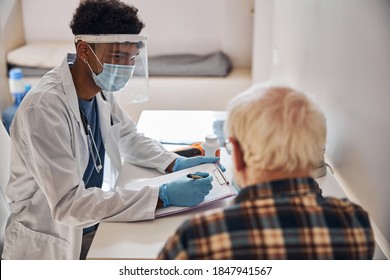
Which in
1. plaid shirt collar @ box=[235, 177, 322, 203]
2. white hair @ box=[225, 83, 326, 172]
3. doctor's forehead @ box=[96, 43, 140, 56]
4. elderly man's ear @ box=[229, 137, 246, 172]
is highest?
doctor's forehead @ box=[96, 43, 140, 56]

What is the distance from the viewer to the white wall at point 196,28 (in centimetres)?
273

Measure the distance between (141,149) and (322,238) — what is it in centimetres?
87

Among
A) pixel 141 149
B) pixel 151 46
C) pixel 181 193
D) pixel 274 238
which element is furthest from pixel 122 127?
pixel 151 46

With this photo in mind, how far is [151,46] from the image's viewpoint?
285cm

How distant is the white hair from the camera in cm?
77

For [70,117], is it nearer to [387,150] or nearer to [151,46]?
[387,150]

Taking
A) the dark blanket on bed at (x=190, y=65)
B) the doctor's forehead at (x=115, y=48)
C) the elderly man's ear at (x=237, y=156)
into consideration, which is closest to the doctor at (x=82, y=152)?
the doctor's forehead at (x=115, y=48)

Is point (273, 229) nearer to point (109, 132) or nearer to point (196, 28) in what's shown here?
point (109, 132)

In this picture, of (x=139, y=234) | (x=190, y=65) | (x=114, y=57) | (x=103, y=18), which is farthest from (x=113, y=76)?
(x=190, y=65)

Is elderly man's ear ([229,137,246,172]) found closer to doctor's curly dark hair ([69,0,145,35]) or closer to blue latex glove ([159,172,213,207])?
blue latex glove ([159,172,213,207])

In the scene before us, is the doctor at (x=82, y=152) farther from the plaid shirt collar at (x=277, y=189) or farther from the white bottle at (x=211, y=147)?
the plaid shirt collar at (x=277, y=189)

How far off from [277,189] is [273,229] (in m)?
0.07

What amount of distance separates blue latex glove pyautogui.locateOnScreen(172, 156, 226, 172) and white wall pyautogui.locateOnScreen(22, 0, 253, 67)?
1455mm

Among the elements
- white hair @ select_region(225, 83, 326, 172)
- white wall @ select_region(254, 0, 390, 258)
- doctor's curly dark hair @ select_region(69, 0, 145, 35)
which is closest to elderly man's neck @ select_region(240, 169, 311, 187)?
white hair @ select_region(225, 83, 326, 172)
